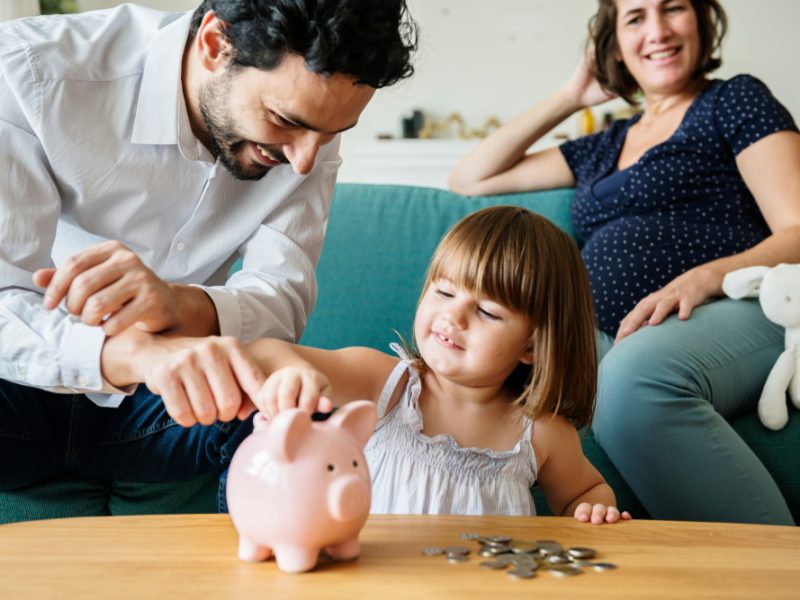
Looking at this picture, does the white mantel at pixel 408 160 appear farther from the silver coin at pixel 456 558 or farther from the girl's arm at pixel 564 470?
the silver coin at pixel 456 558

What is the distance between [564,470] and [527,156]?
1.16 meters

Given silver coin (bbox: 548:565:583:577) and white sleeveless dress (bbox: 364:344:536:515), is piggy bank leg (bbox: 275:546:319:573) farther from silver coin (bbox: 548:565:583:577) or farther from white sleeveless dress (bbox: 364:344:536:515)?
white sleeveless dress (bbox: 364:344:536:515)

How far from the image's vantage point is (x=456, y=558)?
0.87 m

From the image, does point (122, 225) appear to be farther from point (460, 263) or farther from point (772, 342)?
point (772, 342)

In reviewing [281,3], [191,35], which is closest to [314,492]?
[281,3]

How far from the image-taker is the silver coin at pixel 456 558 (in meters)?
0.86

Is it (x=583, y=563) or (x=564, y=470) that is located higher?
(x=583, y=563)

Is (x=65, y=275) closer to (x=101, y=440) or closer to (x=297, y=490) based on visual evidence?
(x=297, y=490)

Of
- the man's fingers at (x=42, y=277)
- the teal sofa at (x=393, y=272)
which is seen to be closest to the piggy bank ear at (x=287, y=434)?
the man's fingers at (x=42, y=277)

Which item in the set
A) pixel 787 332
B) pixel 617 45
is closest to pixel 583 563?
pixel 787 332

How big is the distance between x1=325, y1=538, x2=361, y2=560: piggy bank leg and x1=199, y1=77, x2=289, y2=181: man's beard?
67cm

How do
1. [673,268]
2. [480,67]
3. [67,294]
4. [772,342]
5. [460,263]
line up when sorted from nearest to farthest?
1. [67,294]
2. [460,263]
3. [772,342]
4. [673,268]
5. [480,67]

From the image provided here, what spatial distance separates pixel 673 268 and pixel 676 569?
1.16 meters

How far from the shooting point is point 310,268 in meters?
1.52
